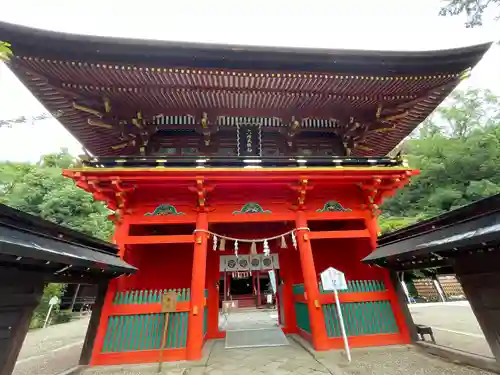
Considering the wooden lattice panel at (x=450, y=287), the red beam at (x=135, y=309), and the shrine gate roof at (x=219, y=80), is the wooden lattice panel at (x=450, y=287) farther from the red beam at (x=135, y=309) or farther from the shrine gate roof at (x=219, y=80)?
the red beam at (x=135, y=309)

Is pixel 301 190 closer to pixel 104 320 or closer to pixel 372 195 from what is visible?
pixel 372 195

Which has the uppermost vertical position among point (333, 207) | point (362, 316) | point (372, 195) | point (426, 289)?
point (372, 195)

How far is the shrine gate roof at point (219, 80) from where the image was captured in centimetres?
616

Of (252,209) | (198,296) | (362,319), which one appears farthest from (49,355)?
(362,319)

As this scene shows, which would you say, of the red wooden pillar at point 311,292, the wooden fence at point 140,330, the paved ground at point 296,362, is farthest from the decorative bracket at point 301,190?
the wooden fence at point 140,330

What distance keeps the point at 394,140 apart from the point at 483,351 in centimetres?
700

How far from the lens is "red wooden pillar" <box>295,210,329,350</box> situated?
646 cm

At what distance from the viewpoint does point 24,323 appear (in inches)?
151

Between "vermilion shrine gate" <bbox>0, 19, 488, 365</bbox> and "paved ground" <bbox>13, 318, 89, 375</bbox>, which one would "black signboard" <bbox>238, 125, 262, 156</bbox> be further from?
"paved ground" <bbox>13, 318, 89, 375</bbox>

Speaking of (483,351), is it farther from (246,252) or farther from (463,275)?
(246,252)

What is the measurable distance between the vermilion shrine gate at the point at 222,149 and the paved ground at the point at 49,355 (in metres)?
1.39

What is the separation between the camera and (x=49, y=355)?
25.3 ft

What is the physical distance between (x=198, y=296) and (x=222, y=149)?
15.2ft

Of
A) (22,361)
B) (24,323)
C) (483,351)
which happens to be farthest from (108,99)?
Result: (483,351)
